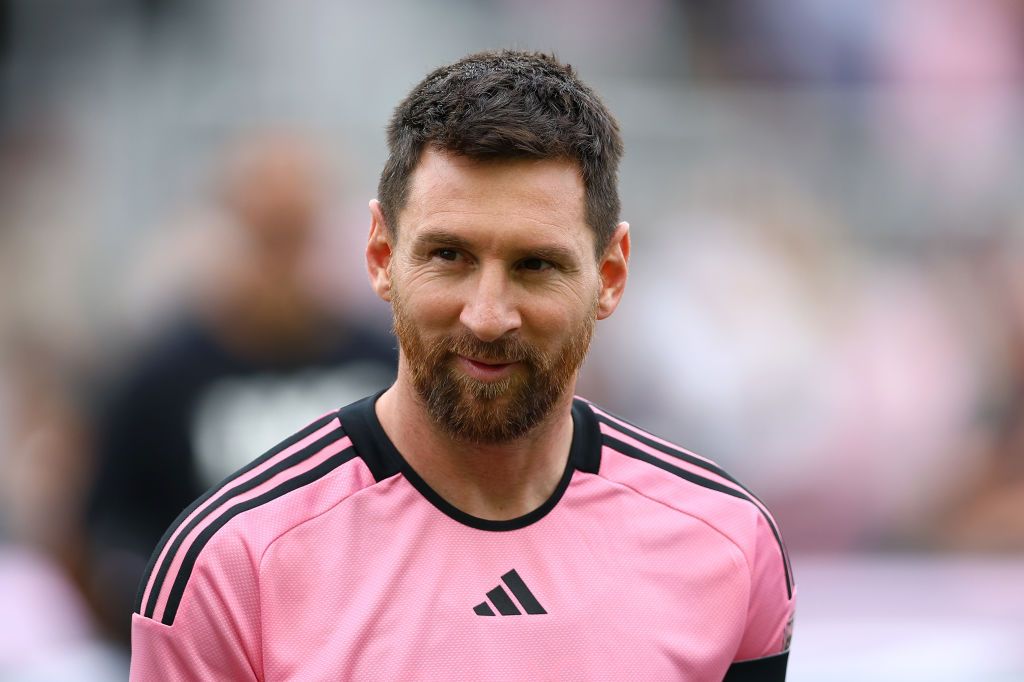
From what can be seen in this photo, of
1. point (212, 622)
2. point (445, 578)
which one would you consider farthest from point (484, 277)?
point (212, 622)

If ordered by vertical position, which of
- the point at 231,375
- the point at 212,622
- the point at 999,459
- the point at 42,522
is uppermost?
the point at 231,375

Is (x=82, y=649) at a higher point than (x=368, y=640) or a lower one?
lower

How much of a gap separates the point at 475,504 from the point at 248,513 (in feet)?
1.50

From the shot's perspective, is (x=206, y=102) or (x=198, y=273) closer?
(x=198, y=273)

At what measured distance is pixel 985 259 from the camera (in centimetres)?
705

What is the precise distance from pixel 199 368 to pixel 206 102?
10.3ft

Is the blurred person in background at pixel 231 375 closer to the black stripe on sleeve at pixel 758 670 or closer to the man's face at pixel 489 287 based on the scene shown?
the man's face at pixel 489 287

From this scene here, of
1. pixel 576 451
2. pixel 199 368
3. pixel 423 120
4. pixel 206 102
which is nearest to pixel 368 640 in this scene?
pixel 576 451

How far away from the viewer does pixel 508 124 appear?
2.59 metres

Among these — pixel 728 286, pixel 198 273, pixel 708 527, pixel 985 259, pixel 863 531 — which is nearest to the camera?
pixel 708 527

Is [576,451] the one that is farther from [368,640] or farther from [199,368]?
[199,368]

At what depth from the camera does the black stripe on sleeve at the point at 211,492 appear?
8.45 ft

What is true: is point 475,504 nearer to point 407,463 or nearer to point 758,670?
point 407,463

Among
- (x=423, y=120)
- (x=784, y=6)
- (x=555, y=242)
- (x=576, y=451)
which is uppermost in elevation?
(x=784, y=6)
